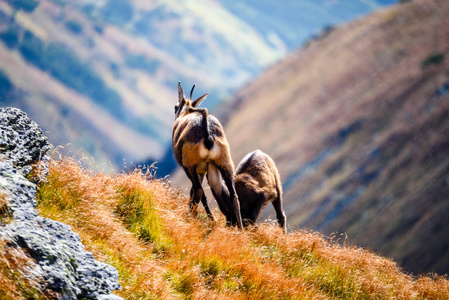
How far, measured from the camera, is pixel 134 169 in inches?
348

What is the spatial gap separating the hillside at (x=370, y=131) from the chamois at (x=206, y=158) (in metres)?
48.8

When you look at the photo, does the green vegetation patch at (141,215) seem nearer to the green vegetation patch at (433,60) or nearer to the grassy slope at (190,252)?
the grassy slope at (190,252)

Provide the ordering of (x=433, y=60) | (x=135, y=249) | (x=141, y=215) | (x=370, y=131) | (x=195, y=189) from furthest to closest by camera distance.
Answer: (x=433, y=60) → (x=370, y=131) → (x=195, y=189) → (x=141, y=215) → (x=135, y=249)

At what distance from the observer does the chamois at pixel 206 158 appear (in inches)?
373

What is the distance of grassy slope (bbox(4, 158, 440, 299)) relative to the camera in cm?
647

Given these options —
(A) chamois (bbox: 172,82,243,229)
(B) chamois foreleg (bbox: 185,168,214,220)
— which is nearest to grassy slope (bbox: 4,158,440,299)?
(B) chamois foreleg (bbox: 185,168,214,220)

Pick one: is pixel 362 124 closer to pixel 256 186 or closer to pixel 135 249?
pixel 256 186

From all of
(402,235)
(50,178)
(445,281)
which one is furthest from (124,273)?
(402,235)

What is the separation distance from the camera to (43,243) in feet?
17.7

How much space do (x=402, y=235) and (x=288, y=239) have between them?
68.6 meters

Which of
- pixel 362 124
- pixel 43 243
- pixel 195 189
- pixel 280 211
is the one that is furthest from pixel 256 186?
pixel 362 124

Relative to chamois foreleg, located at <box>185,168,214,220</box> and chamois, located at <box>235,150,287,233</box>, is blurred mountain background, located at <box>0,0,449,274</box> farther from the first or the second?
chamois foreleg, located at <box>185,168,214,220</box>

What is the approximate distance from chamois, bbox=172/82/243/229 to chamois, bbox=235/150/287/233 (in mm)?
772

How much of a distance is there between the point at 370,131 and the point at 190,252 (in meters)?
95.4
